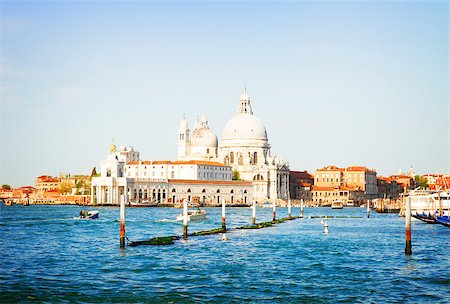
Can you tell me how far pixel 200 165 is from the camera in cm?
12219

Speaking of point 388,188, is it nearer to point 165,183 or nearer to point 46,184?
point 165,183

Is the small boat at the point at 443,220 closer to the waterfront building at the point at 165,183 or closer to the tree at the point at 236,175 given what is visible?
the waterfront building at the point at 165,183

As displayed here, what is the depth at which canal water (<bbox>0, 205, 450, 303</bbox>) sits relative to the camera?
2073 cm

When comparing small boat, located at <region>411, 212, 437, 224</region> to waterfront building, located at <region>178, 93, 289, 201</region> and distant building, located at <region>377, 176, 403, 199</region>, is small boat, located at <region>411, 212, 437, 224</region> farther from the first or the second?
distant building, located at <region>377, 176, 403, 199</region>

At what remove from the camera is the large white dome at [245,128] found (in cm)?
13650

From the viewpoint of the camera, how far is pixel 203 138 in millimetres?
138500

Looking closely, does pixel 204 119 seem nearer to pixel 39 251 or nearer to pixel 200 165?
pixel 200 165

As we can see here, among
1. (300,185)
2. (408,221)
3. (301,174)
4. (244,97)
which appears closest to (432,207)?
(408,221)

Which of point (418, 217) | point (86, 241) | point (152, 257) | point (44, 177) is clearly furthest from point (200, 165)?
point (152, 257)

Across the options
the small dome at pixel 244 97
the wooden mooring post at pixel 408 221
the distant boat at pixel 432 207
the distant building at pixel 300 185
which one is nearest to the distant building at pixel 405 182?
the distant building at pixel 300 185

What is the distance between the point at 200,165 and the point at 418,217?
69.0m

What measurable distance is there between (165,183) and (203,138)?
82.7 ft

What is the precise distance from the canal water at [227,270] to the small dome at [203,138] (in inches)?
3933

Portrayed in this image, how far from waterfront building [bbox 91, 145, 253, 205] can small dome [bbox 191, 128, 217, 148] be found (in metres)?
9.89
